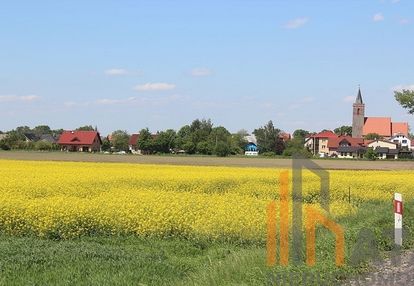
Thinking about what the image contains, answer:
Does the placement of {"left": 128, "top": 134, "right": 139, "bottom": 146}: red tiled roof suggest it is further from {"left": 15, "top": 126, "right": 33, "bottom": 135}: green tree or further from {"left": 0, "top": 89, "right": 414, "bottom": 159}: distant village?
{"left": 15, "top": 126, "right": 33, "bottom": 135}: green tree

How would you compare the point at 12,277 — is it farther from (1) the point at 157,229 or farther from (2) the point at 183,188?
(2) the point at 183,188

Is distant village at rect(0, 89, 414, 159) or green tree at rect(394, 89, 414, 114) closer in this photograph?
green tree at rect(394, 89, 414, 114)

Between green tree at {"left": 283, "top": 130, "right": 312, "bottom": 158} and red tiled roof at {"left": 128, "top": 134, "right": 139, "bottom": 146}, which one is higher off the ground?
red tiled roof at {"left": 128, "top": 134, "right": 139, "bottom": 146}

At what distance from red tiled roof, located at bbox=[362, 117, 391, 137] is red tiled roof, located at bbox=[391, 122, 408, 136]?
7.91ft

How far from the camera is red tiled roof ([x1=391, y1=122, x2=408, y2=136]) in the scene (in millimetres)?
168250

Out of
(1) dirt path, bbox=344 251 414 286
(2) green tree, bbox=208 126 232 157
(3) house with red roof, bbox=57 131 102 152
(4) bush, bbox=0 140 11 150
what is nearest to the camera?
(1) dirt path, bbox=344 251 414 286

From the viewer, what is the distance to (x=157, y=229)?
479 inches

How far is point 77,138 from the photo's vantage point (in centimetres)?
11906

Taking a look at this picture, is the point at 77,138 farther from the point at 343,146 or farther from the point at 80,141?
the point at 343,146

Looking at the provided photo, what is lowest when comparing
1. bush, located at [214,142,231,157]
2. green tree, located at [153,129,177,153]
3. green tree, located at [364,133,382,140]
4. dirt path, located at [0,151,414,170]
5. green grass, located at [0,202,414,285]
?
green grass, located at [0,202,414,285]

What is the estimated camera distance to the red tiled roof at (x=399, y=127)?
552 feet

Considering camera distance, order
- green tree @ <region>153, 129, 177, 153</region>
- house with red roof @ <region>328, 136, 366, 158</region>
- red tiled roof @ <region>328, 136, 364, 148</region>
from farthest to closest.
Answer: red tiled roof @ <region>328, 136, 364, 148</region>, house with red roof @ <region>328, 136, 366, 158</region>, green tree @ <region>153, 129, 177, 153</region>

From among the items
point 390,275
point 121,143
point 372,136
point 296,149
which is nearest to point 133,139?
point 121,143

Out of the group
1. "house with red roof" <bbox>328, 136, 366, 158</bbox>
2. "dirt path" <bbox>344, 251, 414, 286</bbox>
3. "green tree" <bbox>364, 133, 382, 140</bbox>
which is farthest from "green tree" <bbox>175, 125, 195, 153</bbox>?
"dirt path" <bbox>344, 251, 414, 286</bbox>
